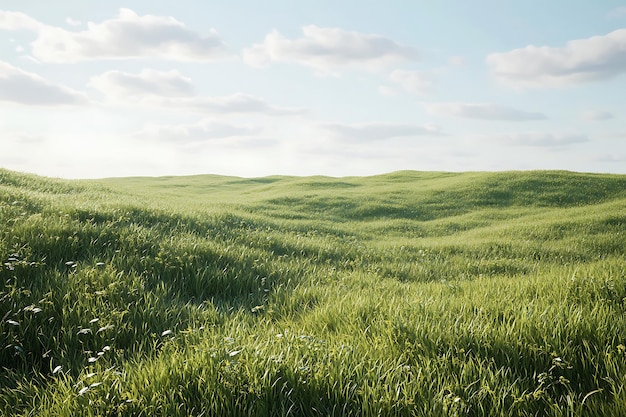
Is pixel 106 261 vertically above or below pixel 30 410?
above

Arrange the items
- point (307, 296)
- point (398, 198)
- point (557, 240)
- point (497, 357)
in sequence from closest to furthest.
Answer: point (497, 357), point (307, 296), point (557, 240), point (398, 198)

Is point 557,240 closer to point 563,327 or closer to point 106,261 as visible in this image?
point 563,327

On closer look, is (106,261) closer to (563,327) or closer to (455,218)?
(563,327)

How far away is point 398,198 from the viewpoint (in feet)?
110

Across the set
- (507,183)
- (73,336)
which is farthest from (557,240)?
(507,183)

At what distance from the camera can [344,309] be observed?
16.4 ft

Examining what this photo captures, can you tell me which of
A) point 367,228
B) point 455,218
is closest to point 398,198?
point 455,218

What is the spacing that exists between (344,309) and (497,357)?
1.75 meters

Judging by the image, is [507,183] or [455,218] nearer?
[455,218]

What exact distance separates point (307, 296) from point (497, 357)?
295cm

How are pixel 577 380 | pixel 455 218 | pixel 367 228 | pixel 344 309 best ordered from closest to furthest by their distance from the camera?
pixel 577 380, pixel 344 309, pixel 367 228, pixel 455 218

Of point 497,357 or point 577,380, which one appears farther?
point 497,357

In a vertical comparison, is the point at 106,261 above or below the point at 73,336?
above

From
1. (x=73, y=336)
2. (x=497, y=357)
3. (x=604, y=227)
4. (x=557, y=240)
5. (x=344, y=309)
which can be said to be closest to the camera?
(x=497, y=357)
